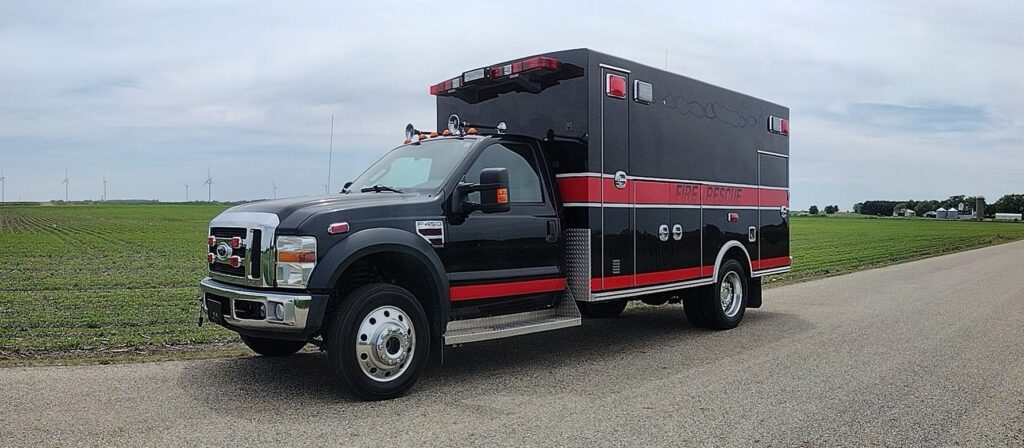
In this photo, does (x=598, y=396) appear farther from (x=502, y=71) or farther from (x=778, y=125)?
(x=778, y=125)

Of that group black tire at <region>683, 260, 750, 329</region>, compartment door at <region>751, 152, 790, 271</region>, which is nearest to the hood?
black tire at <region>683, 260, 750, 329</region>

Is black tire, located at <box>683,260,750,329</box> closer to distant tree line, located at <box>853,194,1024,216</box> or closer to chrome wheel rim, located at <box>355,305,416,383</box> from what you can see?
chrome wheel rim, located at <box>355,305,416,383</box>

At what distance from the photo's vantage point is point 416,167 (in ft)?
24.9

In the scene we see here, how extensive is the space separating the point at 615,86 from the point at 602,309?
365 cm

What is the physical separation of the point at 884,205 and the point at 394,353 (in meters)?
150

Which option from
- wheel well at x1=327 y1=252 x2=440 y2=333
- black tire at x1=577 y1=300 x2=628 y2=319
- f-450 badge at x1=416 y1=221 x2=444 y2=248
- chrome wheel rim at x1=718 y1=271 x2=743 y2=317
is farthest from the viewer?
black tire at x1=577 y1=300 x2=628 y2=319

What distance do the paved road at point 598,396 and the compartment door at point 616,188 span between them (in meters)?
0.89

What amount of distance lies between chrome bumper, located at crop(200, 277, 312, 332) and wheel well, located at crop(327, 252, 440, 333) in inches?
16.8

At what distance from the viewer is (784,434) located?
211 inches

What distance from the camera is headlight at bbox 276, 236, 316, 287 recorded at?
6004 mm

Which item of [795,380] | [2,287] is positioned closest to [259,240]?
[795,380]

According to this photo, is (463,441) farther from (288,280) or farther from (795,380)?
(795,380)

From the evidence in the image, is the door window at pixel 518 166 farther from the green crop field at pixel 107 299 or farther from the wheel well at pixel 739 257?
the green crop field at pixel 107 299

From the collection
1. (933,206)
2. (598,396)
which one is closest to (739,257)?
(598,396)
